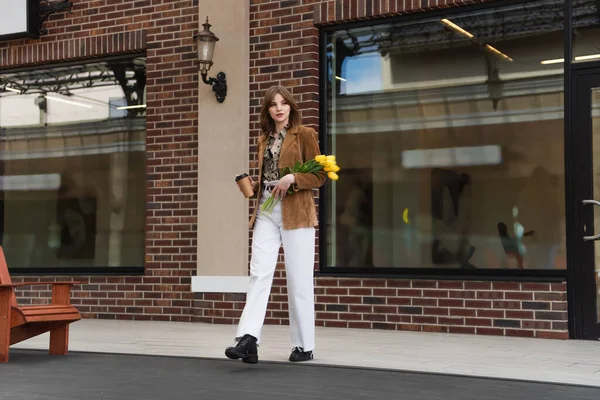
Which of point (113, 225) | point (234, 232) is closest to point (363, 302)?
point (234, 232)

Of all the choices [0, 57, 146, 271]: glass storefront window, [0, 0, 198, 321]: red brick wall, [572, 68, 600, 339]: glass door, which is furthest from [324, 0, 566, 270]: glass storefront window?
[0, 57, 146, 271]: glass storefront window

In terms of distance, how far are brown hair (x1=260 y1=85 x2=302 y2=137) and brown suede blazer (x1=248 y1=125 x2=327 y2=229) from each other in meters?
0.06

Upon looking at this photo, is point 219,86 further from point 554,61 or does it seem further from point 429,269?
point 554,61

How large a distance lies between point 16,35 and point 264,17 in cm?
321

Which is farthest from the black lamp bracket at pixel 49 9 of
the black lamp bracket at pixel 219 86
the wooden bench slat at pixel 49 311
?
the wooden bench slat at pixel 49 311

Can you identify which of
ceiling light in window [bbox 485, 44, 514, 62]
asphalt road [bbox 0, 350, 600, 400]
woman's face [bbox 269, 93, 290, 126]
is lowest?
asphalt road [bbox 0, 350, 600, 400]

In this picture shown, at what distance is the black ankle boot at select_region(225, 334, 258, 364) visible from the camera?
225 inches

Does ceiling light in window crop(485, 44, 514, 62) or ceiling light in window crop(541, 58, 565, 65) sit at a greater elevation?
ceiling light in window crop(485, 44, 514, 62)

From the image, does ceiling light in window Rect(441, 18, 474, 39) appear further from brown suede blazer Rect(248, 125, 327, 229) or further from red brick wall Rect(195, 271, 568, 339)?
brown suede blazer Rect(248, 125, 327, 229)

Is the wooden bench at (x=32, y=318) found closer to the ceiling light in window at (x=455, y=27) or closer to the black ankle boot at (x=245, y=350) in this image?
the black ankle boot at (x=245, y=350)

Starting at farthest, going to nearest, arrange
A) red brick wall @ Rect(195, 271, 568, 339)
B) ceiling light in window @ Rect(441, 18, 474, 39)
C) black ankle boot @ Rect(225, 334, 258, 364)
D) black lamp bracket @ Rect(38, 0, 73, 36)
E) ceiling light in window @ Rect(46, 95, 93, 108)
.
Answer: ceiling light in window @ Rect(46, 95, 93, 108) → black lamp bracket @ Rect(38, 0, 73, 36) → ceiling light in window @ Rect(441, 18, 474, 39) → red brick wall @ Rect(195, 271, 568, 339) → black ankle boot @ Rect(225, 334, 258, 364)

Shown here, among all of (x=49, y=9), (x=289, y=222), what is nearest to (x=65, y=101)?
(x=49, y=9)

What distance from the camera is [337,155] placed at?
9312 millimetres

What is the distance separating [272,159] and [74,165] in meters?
5.22
